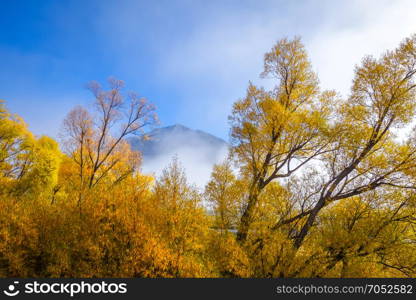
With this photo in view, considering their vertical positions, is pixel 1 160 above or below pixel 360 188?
above

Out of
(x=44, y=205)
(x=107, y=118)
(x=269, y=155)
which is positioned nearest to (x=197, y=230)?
(x=269, y=155)

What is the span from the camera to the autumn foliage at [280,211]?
548 inches

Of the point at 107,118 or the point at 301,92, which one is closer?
the point at 301,92

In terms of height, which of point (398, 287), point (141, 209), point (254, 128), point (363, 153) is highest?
point (254, 128)

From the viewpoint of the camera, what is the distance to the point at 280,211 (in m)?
16.2

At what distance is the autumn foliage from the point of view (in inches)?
548

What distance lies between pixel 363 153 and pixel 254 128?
7079 mm

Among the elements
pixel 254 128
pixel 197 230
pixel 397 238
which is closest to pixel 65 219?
pixel 197 230

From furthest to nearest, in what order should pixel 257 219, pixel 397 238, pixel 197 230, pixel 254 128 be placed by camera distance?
pixel 197 230 < pixel 254 128 < pixel 257 219 < pixel 397 238

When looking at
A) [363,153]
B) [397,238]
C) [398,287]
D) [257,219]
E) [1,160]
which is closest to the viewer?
[398,287]

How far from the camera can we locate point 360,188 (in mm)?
14875

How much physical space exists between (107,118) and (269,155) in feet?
55.1

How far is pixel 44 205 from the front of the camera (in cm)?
1745

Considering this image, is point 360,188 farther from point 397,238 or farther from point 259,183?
point 259,183
